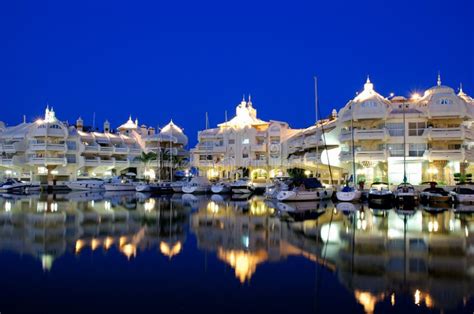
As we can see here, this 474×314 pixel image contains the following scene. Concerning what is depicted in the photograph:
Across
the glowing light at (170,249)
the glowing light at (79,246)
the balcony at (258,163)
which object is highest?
the balcony at (258,163)

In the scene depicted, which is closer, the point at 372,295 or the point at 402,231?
the point at 372,295

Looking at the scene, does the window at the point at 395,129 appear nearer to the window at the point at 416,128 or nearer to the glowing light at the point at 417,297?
the window at the point at 416,128

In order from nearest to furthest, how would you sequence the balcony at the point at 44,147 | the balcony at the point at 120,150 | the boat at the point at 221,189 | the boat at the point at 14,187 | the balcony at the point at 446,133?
the balcony at the point at 446,133, the boat at the point at 221,189, the boat at the point at 14,187, the balcony at the point at 44,147, the balcony at the point at 120,150

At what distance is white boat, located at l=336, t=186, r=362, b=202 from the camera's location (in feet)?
145

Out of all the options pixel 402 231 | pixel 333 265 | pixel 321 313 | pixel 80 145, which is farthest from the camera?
pixel 80 145

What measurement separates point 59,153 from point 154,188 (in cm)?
2181

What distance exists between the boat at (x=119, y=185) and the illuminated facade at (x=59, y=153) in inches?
491

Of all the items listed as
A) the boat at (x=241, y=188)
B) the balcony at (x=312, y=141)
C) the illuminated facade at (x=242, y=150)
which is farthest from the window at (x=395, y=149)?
the illuminated facade at (x=242, y=150)

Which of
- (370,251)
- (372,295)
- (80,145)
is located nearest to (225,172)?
(80,145)

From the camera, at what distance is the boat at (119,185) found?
70000mm

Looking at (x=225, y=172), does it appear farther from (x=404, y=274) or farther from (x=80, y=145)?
(x=404, y=274)

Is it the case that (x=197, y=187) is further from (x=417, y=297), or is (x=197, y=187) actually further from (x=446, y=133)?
(x=417, y=297)

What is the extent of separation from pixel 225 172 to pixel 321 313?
74.8m

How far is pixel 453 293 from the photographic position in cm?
1133
